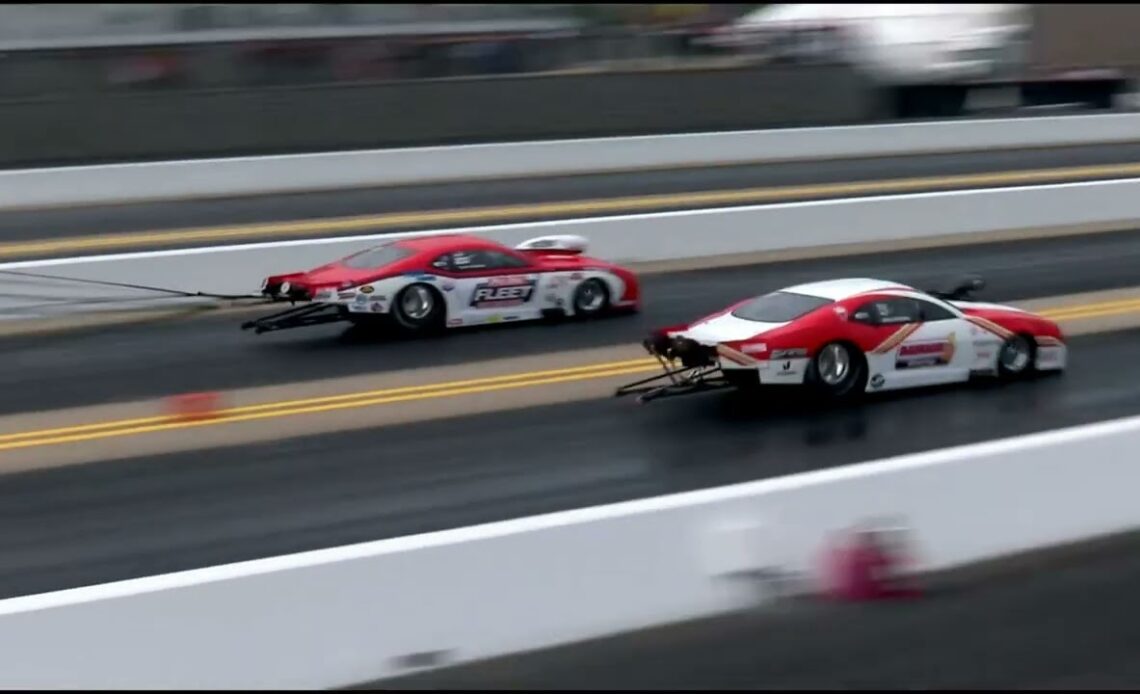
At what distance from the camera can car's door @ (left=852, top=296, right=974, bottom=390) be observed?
1514 cm

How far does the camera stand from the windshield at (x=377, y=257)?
58.8 feet

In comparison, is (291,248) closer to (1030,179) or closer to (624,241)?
(624,241)

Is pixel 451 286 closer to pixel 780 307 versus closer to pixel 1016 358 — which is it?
pixel 780 307

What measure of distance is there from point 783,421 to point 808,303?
46.0 inches

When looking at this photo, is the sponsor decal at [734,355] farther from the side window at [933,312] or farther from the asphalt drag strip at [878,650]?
the asphalt drag strip at [878,650]

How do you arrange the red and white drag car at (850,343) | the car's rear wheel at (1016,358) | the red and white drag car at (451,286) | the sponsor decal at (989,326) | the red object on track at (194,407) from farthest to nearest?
the red and white drag car at (451,286), the car's rear wheel at (1016,358), the sponsor decal at (989,326), the red object on track at (194,407), the red and white drag car at (850,343)

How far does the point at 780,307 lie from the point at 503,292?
14.3 ft

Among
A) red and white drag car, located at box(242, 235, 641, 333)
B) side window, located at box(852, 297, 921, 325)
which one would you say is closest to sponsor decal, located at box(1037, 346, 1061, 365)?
side window, located at box(852, 297, 921, 325)

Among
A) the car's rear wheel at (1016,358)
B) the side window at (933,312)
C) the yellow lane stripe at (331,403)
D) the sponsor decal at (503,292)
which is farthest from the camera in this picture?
the sponsor decal at (503,292)

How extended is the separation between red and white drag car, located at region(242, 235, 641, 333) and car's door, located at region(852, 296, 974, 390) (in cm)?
458

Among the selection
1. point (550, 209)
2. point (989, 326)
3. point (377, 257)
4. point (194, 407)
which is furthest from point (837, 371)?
point (550, 209)

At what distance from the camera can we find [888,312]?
15195 millimetres

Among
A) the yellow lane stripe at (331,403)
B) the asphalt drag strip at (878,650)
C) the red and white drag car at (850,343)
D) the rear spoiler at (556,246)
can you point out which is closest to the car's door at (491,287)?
the rear spoiler at (556,246)

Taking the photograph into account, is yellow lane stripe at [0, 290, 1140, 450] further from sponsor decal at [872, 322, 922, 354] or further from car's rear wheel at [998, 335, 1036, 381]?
car's rear wheel at [998, 335, 1036, 381]
